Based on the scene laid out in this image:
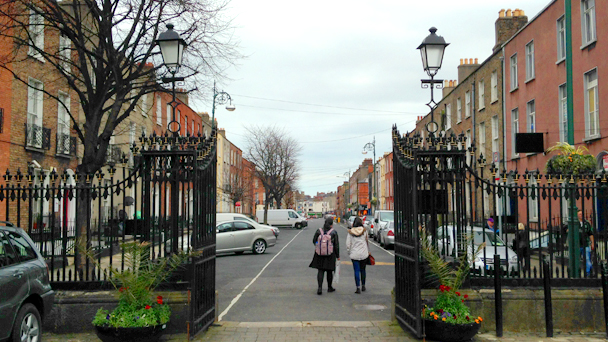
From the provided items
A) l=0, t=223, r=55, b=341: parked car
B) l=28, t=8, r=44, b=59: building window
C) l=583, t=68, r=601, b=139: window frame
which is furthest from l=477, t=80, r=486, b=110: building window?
l=0, t=223, r=55, b=341: parked car

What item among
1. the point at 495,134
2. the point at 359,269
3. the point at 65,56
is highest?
the point at 65,56

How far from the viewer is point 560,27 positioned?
2089 centimetres

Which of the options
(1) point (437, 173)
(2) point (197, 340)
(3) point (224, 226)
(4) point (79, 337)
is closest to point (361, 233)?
(1) point (437, 173)

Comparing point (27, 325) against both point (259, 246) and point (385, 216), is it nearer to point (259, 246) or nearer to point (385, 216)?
point (259, 246)

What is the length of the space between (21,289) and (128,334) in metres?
1.33

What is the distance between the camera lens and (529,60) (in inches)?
953

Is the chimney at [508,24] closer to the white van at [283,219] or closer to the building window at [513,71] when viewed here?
the building window at [513,71]

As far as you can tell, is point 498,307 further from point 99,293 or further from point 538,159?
point 538,159

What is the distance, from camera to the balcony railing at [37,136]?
2027cm

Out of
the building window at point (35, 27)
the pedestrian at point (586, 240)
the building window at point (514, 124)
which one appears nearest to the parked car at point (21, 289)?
the building window at point (35, 27)

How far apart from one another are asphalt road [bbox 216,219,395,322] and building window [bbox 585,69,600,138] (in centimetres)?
868

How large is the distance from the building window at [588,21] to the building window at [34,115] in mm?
20691

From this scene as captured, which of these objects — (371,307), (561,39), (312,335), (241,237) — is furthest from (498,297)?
(561,39)

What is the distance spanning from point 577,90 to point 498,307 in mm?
15089
